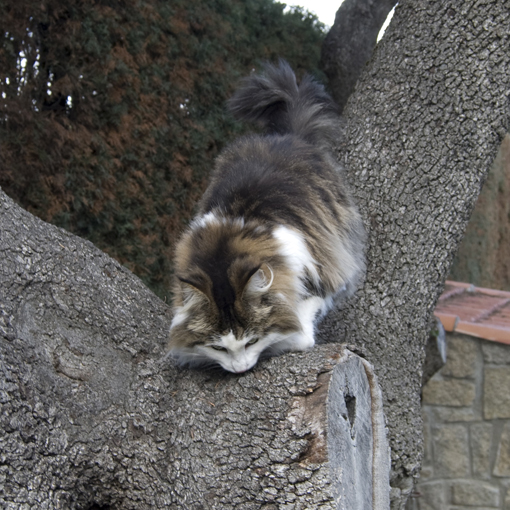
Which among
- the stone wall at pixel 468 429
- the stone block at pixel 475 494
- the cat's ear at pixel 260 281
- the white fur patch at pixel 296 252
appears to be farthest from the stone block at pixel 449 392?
the cat's ear at pixel 260 281

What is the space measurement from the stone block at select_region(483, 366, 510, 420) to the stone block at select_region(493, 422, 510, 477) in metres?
0.14

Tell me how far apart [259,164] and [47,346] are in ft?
4.25

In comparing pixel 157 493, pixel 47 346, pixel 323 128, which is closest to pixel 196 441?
pixel 157 493

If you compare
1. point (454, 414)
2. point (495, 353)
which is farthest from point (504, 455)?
point (495, 353)

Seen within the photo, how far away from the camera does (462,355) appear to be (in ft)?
17.1

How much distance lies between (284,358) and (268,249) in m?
0.50

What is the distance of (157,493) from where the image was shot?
1872mm

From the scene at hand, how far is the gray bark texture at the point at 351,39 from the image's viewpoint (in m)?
5.77

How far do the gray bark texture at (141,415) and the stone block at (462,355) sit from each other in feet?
10.8

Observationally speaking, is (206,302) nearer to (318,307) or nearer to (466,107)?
(318,307)

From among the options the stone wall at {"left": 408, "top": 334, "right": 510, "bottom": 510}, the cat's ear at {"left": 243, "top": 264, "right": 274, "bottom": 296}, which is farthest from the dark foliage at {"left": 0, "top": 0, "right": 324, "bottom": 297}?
the stone wall at {"left": 408, "top": 334, "right": 510, "bottom": 510}

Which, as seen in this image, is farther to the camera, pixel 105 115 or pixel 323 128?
pixel 105 115

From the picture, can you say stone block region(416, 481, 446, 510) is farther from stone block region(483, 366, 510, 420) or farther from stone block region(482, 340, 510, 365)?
stone block region(482, 340, 510, 365)

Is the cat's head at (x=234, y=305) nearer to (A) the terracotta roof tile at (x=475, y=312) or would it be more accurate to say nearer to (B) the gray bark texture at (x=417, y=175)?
(B) the gray bark texture at (x=417, y=175)
